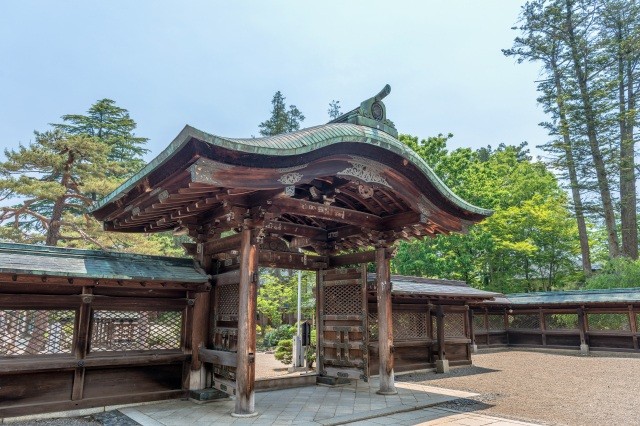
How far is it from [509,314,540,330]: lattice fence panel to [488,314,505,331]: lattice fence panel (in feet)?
1.52

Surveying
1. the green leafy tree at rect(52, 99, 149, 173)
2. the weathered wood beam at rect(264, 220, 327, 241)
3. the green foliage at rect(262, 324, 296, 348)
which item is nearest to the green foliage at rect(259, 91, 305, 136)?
the green leafy tree at rect(52, 99, 149, 173)

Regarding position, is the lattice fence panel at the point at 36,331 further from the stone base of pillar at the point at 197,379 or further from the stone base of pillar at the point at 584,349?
the stone base of pillar at the point at 584,349

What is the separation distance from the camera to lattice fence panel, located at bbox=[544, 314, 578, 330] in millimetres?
16403

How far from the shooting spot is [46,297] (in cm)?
623

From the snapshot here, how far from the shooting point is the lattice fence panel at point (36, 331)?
5.95 m

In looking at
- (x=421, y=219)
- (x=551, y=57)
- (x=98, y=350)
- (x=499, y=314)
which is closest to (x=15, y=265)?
(x=98, y=350)

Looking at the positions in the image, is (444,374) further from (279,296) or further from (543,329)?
(279,296)

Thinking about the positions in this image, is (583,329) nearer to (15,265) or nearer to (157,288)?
(157,288)

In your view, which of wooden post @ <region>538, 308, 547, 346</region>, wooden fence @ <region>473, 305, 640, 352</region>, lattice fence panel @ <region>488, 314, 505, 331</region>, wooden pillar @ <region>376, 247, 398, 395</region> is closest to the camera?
wooden pillar @ <region>376, 247, 398, 395</region>

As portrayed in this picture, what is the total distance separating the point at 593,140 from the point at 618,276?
736 centimetres

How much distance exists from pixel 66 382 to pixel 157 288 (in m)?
1.84

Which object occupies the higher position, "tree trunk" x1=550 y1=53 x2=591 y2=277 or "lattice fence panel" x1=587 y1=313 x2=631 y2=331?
"tree trunk" x1=550 y1=53 x2=591 y2=277

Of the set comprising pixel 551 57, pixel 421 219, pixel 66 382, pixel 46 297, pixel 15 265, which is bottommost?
pixel 66 382

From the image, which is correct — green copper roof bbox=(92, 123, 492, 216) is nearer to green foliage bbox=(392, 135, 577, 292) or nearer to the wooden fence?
the wooden fence
